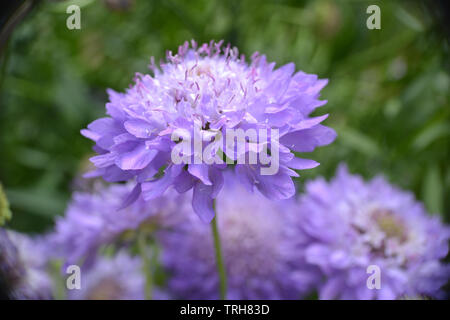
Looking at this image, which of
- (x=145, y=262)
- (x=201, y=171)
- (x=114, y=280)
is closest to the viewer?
(x=201, y=171)

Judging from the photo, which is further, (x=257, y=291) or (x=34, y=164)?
(x=34, y=164)

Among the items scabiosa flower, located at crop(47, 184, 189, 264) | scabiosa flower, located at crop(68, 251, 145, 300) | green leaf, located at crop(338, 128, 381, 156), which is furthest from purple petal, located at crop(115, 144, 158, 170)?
→ green leaf, located at crop(338, 128, 381, 156)

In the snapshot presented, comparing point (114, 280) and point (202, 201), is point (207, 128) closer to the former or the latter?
point (202, 201)

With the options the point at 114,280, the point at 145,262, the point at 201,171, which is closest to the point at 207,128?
the point at 201,171

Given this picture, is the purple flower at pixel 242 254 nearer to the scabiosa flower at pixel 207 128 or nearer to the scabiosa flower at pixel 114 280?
the scabiosa flower at pixel 114 280

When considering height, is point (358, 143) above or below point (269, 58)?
below

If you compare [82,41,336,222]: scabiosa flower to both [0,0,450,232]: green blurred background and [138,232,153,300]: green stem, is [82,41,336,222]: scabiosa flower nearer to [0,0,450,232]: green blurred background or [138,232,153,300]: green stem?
[138,232,153,300]: green stem

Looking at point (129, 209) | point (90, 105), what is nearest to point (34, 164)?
point (90, 105)
